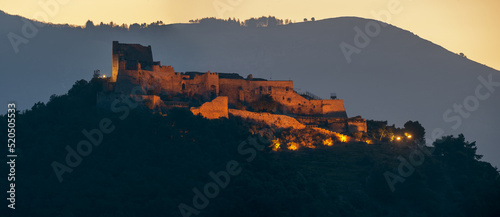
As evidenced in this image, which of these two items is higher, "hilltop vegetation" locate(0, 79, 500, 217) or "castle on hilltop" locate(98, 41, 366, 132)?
"castle on hilltop" locate(98, 41, 366, 132)

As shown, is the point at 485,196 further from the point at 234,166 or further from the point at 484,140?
the point at 484,140

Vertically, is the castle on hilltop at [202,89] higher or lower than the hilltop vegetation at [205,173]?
higher

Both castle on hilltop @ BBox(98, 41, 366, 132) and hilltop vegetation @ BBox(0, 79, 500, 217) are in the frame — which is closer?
hilltop vegetation @ BBox(0, 79, 500, 217)

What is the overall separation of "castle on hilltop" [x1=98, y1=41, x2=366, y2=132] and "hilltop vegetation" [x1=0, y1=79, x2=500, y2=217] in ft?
8.52

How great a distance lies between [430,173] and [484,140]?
54.9 meters

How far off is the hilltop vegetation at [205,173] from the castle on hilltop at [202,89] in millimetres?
2597

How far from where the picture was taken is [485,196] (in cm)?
6512

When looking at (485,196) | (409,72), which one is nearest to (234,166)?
(485,196)

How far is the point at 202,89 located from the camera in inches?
2749

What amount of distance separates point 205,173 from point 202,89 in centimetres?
1277

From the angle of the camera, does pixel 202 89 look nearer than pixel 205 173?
No

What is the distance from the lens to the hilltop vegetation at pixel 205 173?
5519cm

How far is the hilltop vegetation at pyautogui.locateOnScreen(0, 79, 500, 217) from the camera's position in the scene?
55188 mm

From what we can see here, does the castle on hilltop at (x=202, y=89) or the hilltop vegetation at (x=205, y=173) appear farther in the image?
the castle on hilltop at (x=202, y=89)
